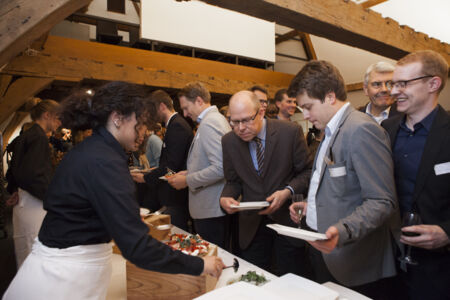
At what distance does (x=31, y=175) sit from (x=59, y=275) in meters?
1.80

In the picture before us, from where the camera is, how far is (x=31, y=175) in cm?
251

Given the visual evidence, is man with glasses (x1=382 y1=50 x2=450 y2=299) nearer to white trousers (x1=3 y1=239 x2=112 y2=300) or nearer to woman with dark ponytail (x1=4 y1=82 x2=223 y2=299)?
woman with dark ponytail (x1=4 y1=82 x2=223 y2=299)

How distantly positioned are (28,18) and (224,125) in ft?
4.81

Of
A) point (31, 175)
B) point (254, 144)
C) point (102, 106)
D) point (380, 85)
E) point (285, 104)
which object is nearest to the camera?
point (102, 106)

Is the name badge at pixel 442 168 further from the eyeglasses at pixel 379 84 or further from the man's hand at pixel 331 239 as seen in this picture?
the eyeglasses at pixel 379 84

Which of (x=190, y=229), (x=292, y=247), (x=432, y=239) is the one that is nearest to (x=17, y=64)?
(x=190, y=229)

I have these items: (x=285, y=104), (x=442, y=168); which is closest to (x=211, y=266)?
(x=442, y=168)

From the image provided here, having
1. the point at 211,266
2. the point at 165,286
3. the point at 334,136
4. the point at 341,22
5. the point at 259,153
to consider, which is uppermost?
the point at 341,22

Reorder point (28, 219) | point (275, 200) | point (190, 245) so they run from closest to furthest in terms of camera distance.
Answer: point (190, 245) < point (275, 200) < point (28, 219)

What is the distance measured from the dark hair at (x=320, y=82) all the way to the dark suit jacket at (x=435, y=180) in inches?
16.2

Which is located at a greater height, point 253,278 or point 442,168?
point 442,168

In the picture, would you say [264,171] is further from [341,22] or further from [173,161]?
[341,22]

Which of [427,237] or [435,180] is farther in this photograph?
[435,180]

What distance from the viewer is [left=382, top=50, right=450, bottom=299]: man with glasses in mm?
1283
